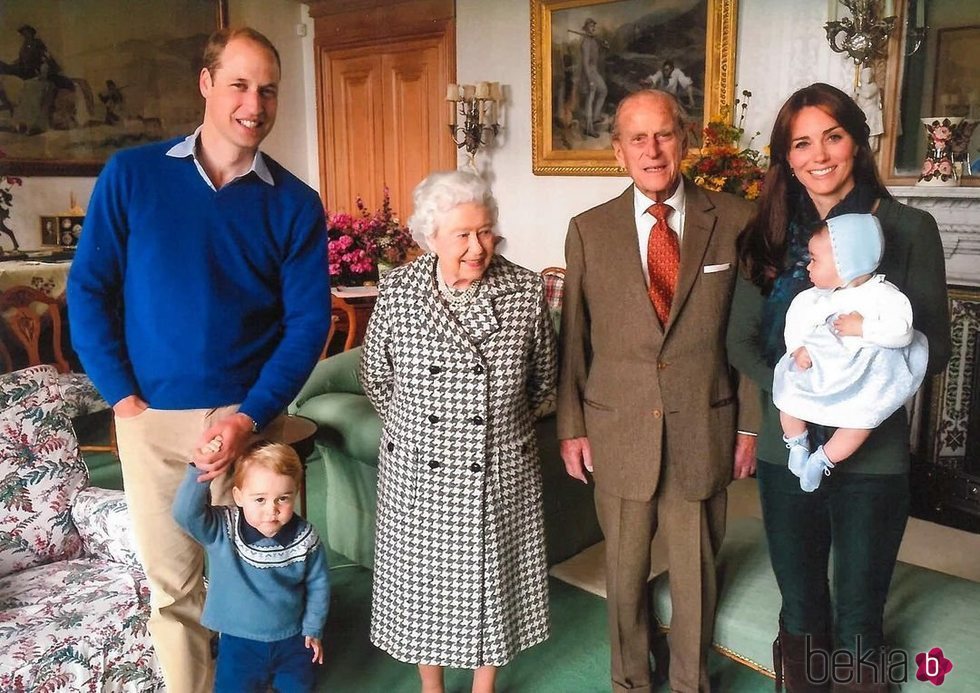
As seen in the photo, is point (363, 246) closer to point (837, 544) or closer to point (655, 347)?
point (655, 347)

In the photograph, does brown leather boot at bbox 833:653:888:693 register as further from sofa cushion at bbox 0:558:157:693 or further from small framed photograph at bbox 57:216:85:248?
Result: small framed photograph at bbox 57:216:85:248

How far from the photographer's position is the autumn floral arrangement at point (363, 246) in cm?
292

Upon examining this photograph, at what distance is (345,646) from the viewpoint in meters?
2.14

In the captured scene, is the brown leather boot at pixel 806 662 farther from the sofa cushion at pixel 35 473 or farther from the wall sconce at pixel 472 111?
the wall sconce at pixel 472 111

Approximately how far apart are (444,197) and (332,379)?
145cm

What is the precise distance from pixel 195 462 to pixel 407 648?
0.59m

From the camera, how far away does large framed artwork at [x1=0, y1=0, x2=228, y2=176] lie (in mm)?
2561

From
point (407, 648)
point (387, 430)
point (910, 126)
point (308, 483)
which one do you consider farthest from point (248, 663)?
point (910, 126)

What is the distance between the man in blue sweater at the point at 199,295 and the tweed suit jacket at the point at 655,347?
54 centimetres

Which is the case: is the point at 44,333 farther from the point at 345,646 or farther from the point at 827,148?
the point at 827,148

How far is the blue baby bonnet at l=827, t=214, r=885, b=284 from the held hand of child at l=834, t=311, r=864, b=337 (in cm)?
5

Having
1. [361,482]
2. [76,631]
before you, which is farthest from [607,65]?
[76,631]

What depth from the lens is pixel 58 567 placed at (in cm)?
183

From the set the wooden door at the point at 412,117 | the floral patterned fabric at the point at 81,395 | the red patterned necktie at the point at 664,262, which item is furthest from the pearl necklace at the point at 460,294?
Answer: the wooden door at the point at 412,117
